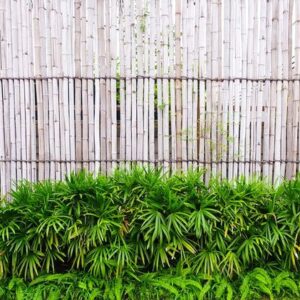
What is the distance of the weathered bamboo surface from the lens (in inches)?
149

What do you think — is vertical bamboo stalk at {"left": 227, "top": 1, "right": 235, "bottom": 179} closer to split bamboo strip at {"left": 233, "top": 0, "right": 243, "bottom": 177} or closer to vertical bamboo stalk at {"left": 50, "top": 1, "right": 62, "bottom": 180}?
split bamboo strip at {"left": 233, "top": 0, "right": 243, "bottom": 177}

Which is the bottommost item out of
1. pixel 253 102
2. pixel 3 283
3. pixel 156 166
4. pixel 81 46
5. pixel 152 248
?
pixel 3 283

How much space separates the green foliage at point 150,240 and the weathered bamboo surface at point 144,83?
0.64 metres

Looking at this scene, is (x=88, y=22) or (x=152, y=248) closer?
(x=152, y=248)

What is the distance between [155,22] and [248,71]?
3.80ft

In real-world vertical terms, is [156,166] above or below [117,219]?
above

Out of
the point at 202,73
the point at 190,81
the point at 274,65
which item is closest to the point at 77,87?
the point at 190,81

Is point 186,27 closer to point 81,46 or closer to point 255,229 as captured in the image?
point 81,46

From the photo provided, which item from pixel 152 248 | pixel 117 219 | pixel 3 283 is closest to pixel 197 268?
pixel 152 248

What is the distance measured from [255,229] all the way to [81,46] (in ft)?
8.56

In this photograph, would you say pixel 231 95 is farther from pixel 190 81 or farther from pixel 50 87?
pixel 50 87

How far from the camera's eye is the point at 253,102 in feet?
12.6

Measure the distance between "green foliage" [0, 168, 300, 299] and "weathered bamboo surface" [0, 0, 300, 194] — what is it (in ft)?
2.11

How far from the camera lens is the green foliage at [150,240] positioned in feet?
9.93
